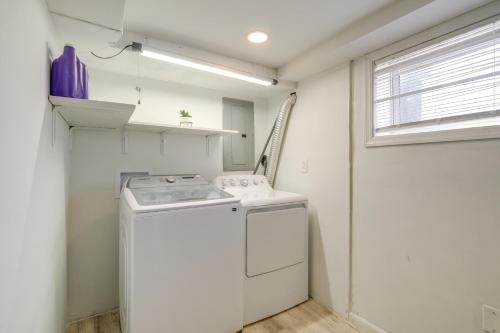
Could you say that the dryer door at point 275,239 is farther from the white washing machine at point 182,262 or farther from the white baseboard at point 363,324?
the white baseboard at point 363,324

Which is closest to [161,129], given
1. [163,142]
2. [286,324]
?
[163,142]

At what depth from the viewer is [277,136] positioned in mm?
2705

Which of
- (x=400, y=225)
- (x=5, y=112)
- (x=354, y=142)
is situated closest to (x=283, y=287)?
(x=400, y=225)

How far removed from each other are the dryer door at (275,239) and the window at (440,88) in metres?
0.97

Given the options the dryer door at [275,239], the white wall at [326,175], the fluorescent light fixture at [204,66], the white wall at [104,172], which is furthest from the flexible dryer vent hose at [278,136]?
the white wall at [104,172]

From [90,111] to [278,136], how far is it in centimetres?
181

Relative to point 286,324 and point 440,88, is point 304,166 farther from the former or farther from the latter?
point 286,324

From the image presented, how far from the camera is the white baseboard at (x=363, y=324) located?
5.84 ft

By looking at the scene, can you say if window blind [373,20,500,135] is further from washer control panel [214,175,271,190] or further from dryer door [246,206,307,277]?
washer control panel [214,175,271,190]

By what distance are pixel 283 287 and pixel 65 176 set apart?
2.01 m

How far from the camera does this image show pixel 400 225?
1670mm

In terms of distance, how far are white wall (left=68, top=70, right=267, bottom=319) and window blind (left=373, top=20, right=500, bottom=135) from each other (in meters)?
1.89

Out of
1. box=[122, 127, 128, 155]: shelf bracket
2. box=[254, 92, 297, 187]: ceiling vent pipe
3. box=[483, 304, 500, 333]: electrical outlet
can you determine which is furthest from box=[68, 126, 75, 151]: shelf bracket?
box=[483, 304, 500, 333]: electrical outlet

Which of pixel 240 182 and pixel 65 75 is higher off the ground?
pixel 65 75
